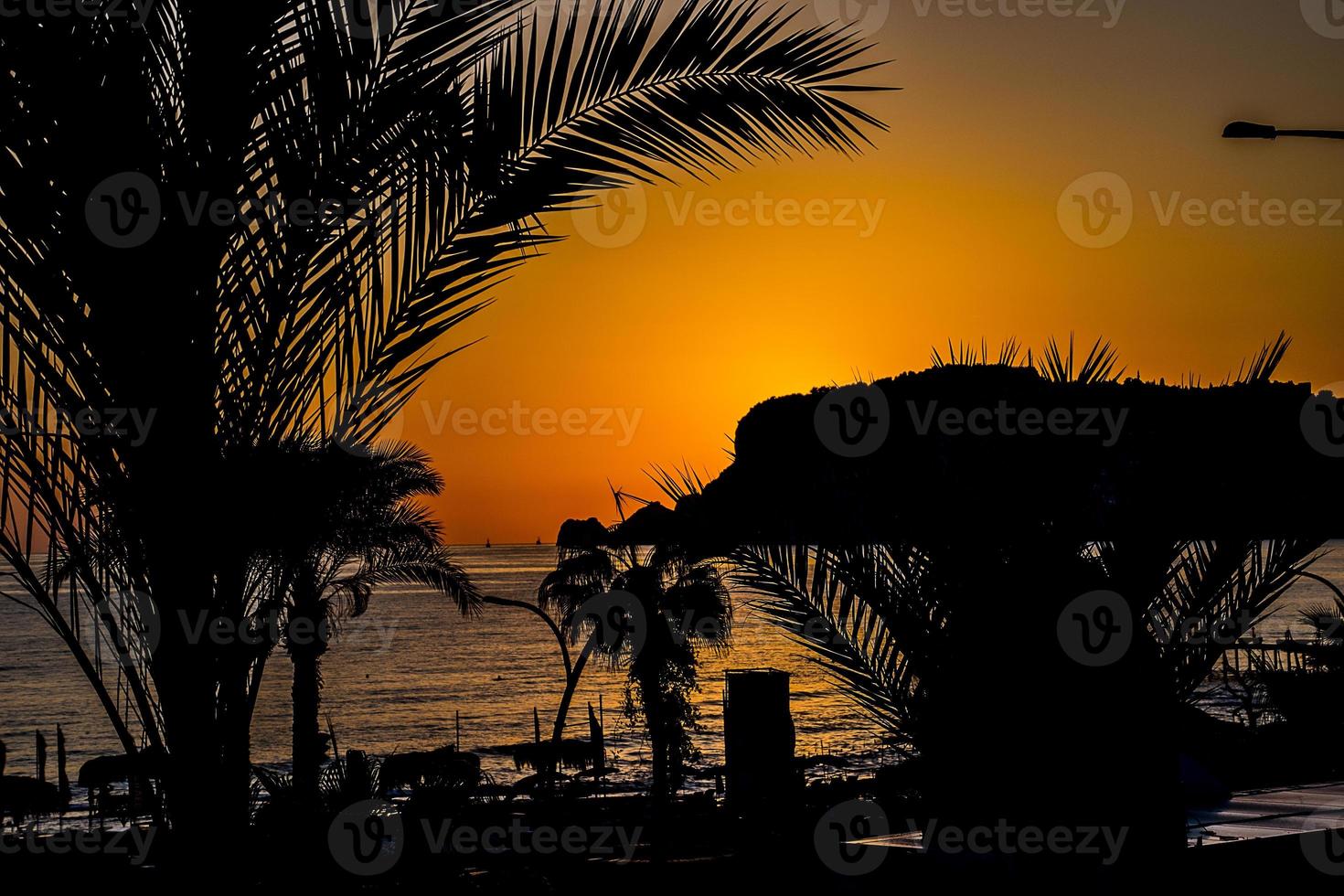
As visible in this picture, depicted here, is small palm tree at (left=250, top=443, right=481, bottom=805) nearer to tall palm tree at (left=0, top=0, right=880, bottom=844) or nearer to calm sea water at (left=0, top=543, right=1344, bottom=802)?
calm sea water at (left=0, top=543, right=1344, bottom=802)

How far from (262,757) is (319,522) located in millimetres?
47288

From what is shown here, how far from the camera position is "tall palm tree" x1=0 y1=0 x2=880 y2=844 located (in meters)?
3.40

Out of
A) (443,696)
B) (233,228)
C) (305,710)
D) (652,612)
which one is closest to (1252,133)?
(233,228)

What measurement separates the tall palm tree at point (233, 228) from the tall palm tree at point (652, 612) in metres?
19.6

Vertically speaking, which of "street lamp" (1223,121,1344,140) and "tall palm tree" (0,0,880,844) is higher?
"street lamp" (1223,121,1344,140)

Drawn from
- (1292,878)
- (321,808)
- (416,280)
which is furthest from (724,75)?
(321,808)

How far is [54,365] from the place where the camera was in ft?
11.9

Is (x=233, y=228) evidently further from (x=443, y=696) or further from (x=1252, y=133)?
(x=443, y=696)

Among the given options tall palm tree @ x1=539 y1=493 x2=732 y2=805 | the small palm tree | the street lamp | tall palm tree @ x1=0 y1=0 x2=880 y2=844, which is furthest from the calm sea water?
tall palm tree @ x1=0 y1=0 x2=880 y2=844

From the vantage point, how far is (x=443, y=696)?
68.5 metres

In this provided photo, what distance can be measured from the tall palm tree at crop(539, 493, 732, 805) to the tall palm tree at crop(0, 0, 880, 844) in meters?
19.6

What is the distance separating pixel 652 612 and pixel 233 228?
69.6ft

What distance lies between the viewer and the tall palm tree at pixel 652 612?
24.1m

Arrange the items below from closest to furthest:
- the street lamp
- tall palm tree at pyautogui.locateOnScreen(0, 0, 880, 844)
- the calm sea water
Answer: tall palm tree at pyautogui.locateOnScreen(0, 0, 880, 844) < the street lamp < the calm sea water
